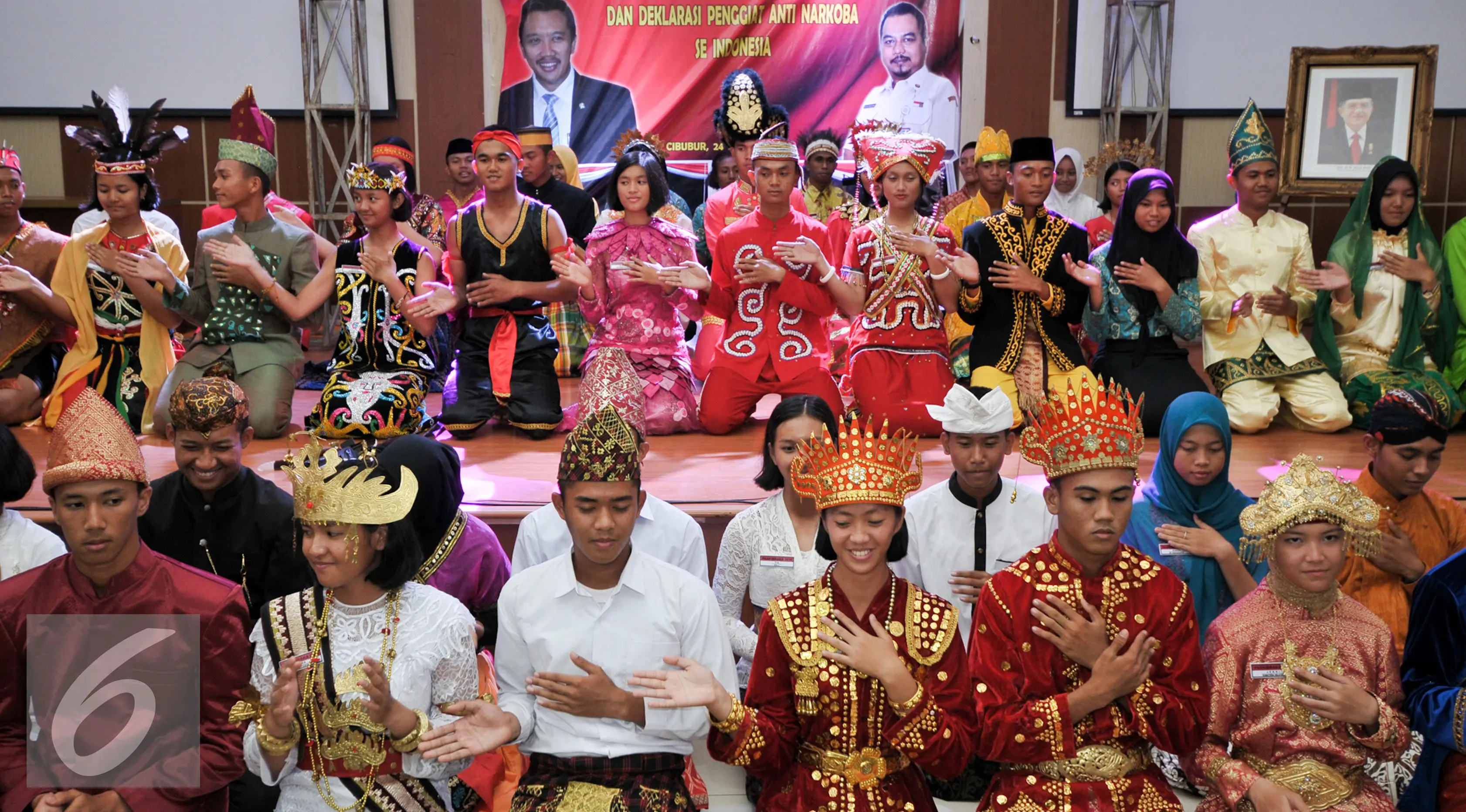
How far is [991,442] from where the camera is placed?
11.1 feet

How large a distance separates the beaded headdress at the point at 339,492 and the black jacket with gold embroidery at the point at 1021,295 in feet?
10.9

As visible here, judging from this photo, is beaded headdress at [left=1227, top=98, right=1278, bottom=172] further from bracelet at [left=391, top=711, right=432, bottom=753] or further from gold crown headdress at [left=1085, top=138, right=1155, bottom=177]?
bracelet at [left=391, top=711, right=432, bottom=753]

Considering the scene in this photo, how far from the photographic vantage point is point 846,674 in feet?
8.17

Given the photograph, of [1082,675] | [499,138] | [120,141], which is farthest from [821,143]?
[1082,675]

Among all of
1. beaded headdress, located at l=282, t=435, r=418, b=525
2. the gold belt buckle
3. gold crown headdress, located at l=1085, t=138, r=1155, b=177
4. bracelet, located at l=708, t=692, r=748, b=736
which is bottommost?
the gold belt buckle

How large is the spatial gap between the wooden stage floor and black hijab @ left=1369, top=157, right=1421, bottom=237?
39.3 inches

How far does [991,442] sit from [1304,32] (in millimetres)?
6611

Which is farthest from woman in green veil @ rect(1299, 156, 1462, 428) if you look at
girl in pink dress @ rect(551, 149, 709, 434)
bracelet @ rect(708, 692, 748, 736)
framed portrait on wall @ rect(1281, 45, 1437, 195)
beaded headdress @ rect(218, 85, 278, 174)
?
beaded headdress @ rect(218, 85, 278, 174)

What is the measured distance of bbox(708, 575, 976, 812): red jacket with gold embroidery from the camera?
A: 246 cm

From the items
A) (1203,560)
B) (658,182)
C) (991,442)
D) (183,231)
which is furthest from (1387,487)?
(183,231)

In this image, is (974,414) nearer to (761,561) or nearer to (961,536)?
(961,536)

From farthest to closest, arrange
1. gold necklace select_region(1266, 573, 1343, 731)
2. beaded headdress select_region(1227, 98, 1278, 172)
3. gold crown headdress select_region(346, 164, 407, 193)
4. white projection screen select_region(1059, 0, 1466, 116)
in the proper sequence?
white projection screen select_region(1059, 0, 1466, 116) < beaded headdress select_region(1227, 98, 1278, 172) < gold crown headdress select_region(346, 164, 407, 193) < gold necklace select_region(1266, 573, 1343, 731)

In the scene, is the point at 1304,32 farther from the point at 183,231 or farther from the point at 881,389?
the point at 183,231

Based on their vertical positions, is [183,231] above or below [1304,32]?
below
